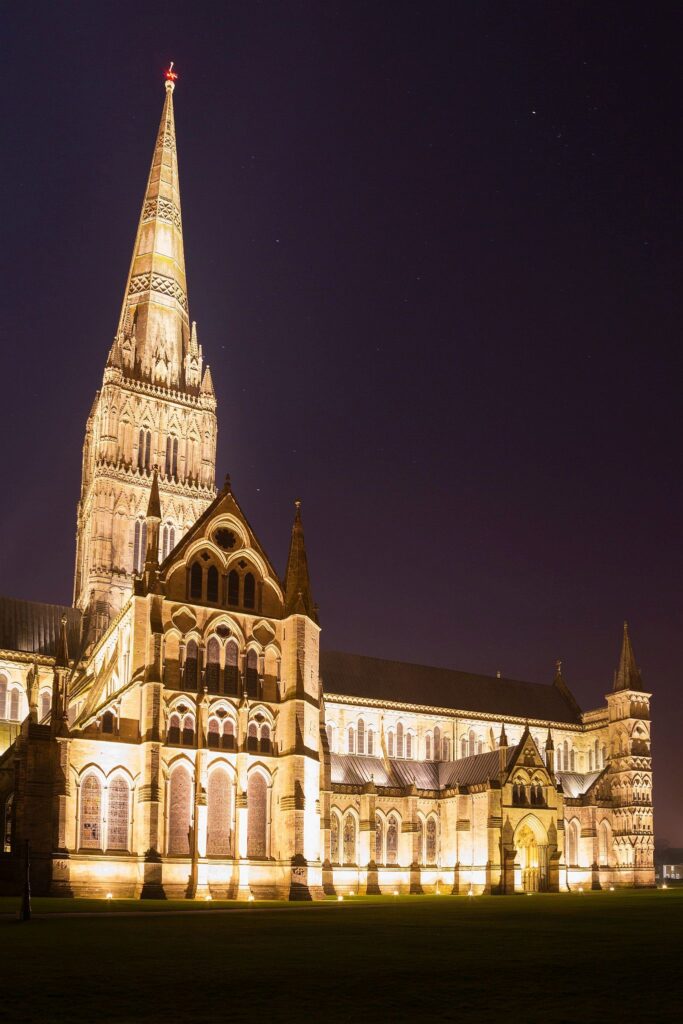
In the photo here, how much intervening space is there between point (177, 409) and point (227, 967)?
76.8m

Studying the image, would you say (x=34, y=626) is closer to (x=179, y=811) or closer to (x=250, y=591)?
(x=250, y=591)

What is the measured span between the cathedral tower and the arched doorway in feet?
114

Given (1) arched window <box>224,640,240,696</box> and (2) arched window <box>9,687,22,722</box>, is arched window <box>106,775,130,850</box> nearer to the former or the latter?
(1) arched window <box>224,640,240,696</box>

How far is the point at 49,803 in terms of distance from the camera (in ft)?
177

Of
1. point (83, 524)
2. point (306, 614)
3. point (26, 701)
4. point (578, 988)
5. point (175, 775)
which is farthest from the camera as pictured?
point (83, 524)

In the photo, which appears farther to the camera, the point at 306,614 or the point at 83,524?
the point at 83,524

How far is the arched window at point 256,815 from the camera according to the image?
58438mm

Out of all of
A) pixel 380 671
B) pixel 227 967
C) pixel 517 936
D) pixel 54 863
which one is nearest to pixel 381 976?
pixel 227 967

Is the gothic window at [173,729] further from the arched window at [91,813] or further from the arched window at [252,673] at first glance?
the arched window at [252,673]

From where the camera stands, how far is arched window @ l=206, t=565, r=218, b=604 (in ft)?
202

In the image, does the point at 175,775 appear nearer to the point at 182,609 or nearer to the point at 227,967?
the point at 182,609

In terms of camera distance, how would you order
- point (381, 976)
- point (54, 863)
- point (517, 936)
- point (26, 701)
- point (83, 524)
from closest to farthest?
point (381, 976) < point (517, 936) < point (54, 863) < point (26, 701) < point (83, 524)

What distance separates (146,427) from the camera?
91000 millimetres

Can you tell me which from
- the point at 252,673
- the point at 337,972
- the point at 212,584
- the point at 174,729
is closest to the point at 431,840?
the point at 252,673
